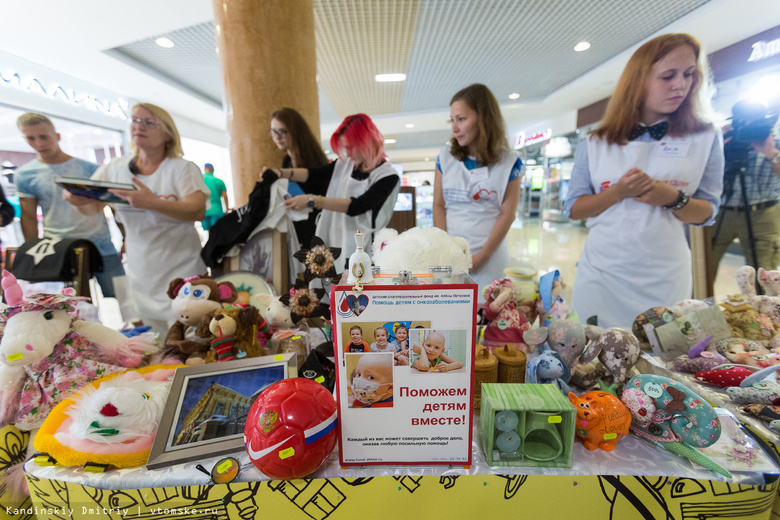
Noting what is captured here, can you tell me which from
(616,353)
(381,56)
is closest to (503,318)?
(616,353)

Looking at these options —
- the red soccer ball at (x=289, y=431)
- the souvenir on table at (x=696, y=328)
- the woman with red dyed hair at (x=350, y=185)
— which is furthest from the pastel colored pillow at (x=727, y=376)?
the woman with red dyed hair at (x=350, y=185)

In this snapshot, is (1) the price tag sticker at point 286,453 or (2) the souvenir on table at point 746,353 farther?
(2) the souvenir on table at point 746,353

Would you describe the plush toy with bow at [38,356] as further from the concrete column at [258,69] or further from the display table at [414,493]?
the concrete column at [258,69]

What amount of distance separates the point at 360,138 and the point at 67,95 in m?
4.24

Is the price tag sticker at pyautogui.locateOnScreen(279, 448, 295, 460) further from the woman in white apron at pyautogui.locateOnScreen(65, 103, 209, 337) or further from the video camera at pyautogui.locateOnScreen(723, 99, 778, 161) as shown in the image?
the video camera at pyautogui.locateOnScreen(723, 99, 778, 161)

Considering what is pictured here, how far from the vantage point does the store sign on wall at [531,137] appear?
8.01 m

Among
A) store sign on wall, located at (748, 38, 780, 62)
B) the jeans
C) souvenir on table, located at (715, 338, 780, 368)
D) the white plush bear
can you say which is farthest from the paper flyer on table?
store sign on wall, located at (748, 38, 780, 62)

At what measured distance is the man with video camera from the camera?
5.31ft

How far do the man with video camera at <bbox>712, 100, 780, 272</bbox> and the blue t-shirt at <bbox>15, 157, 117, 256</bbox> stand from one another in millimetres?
3092

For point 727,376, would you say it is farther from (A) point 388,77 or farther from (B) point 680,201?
(A) point 388,77

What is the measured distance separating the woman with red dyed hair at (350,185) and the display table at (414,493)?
85cm

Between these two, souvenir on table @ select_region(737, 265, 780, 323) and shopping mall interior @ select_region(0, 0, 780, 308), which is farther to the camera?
shopping mall interior @ select_region(0, 0, 780, 308)

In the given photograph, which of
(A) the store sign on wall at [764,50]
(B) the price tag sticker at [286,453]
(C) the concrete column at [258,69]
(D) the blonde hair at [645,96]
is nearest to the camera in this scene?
(B) the price tag sticker at [286,453]

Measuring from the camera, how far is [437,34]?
139 inches
